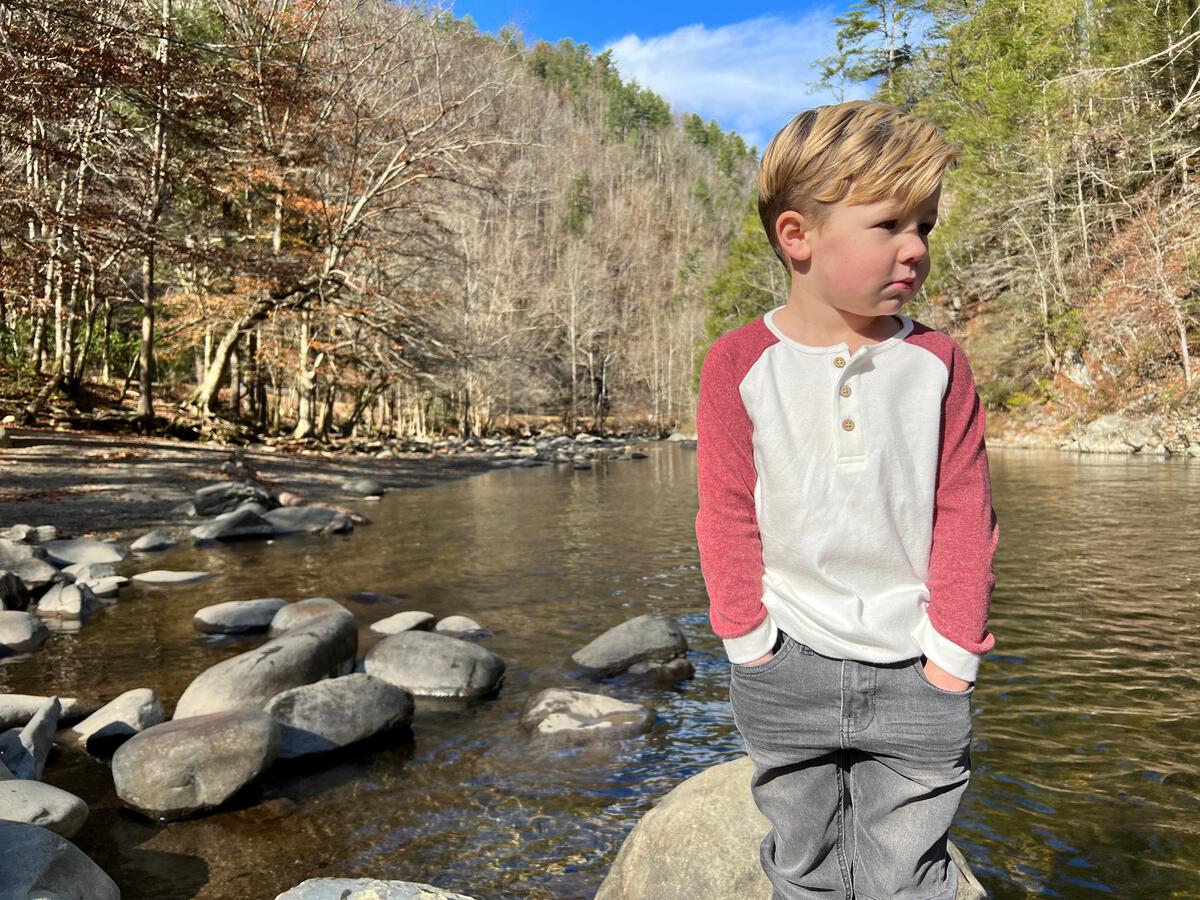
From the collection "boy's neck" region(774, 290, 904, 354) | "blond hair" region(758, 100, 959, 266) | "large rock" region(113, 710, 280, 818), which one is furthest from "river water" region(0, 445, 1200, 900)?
"blond hair" region(758, 100, 959, 266)

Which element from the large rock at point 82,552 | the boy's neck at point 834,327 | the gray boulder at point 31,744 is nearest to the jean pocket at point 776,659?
the boy's neck at point 834,327

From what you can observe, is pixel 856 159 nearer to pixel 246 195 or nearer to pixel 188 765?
pixel 188 765

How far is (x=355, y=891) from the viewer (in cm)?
273

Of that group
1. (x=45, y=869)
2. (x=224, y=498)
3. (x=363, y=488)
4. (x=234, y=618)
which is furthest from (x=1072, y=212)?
(x=45, y=869)

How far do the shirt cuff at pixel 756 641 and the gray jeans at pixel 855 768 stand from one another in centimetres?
3

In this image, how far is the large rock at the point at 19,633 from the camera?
6.66m

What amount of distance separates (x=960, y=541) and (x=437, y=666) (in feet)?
15.6

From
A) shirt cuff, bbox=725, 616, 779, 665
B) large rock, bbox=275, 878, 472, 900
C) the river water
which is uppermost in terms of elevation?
shirt cuff, bbox=725, 616, 779, 665

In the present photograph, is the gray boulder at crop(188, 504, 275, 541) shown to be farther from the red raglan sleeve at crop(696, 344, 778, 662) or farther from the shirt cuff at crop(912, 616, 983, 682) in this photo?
the shirt cuff at crop(912, 616, 983, 682)

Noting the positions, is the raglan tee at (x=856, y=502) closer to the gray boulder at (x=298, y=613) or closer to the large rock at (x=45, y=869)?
the large rock at (x=45, y=869)

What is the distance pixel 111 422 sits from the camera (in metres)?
20.0

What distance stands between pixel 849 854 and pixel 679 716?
369cm

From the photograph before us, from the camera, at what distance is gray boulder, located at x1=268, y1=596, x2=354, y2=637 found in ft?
23.5

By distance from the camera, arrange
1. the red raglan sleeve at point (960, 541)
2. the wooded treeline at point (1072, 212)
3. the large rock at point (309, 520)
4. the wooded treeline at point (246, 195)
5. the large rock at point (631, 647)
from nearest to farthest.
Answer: the red raglan sleeve at point (960, 541), the large rock at point (631, 647), the large rock at point (309, 520), the wooded treeline at point (246, 195), the wooded treeline at point (1072, 212)
